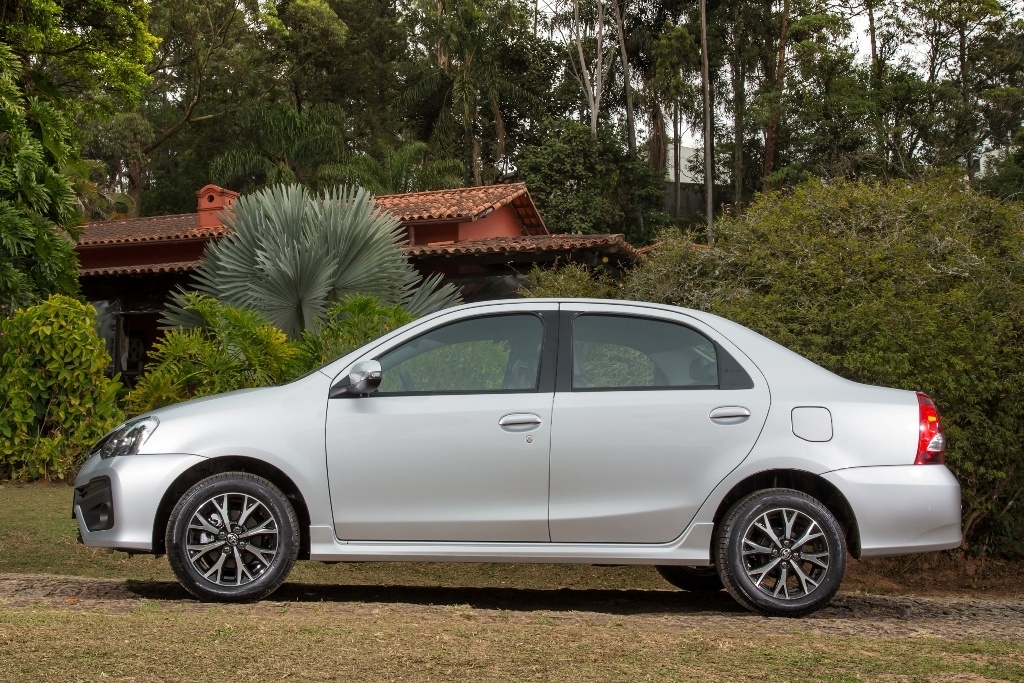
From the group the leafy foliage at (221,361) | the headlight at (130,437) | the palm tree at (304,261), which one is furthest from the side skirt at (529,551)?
the palm tree at (304,261)

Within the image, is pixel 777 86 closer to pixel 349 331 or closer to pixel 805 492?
pixel 349 331

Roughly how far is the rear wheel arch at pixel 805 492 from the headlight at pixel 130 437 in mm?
2924

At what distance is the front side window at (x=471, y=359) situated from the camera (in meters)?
5.99

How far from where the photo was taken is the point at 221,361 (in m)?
12.5

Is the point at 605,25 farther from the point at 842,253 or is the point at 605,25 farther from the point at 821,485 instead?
the point at 821,485

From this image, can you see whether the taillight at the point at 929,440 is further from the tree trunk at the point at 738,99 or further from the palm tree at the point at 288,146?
the tree trunk at the point at 738,99

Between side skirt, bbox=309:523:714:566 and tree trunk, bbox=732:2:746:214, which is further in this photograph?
tree trunk, bbox=732:2:746:214

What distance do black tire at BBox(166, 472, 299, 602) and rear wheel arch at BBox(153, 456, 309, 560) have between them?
0.34 feet

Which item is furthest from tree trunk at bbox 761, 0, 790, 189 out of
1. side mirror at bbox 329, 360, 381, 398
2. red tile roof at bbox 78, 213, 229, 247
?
side mirror at bbox 329, 360, 381, 398

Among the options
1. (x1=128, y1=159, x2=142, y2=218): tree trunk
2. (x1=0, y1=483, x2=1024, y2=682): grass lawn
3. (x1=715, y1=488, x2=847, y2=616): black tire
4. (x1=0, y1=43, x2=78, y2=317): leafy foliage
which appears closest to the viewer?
(x1=0, y1=483, x2=1024, y2=682): grass lawn

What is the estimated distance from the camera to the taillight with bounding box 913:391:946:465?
577 cm

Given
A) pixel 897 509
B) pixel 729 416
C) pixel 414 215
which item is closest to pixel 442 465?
pixel 729 416

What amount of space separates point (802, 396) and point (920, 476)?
2.27 feet

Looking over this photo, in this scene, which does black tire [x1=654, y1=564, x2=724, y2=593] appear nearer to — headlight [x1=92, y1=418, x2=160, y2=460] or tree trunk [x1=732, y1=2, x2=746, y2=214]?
headlight [x1=92, y1=418, x2=160, y2=460]
